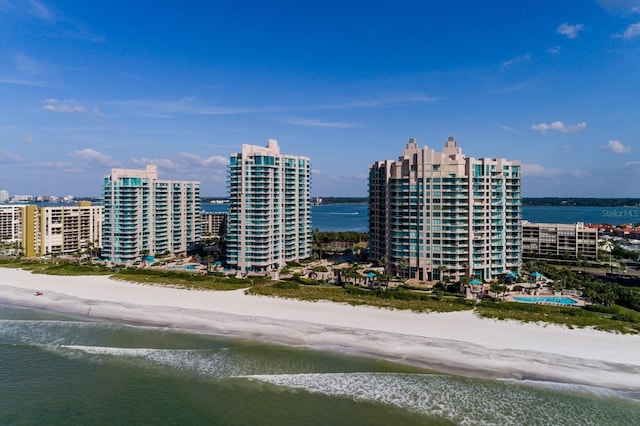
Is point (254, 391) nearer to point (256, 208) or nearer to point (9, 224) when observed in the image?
point (256, 208)

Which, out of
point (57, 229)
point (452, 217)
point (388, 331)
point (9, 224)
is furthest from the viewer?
point (9, 224)

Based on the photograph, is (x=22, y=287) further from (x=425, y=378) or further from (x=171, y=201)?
(x=425, y=378)

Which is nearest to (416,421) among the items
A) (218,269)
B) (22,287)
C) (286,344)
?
(286,344)

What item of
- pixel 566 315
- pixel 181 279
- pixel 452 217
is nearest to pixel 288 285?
pixel 181 279

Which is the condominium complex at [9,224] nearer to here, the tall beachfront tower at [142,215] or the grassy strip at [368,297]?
the tall beachfront tower at [142,215]

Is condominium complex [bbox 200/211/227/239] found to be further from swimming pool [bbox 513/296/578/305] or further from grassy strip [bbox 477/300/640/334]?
grassy strip [bbox 477/300/640/334]

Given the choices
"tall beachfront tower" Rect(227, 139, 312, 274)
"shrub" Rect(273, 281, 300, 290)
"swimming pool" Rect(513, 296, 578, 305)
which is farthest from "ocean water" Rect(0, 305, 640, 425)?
"tall beachfront tower" Rect(227, 139, 312, 274)

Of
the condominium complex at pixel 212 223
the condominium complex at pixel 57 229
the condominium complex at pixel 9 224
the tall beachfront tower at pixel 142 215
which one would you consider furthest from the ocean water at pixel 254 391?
the condominium complex at pixel 9 224
